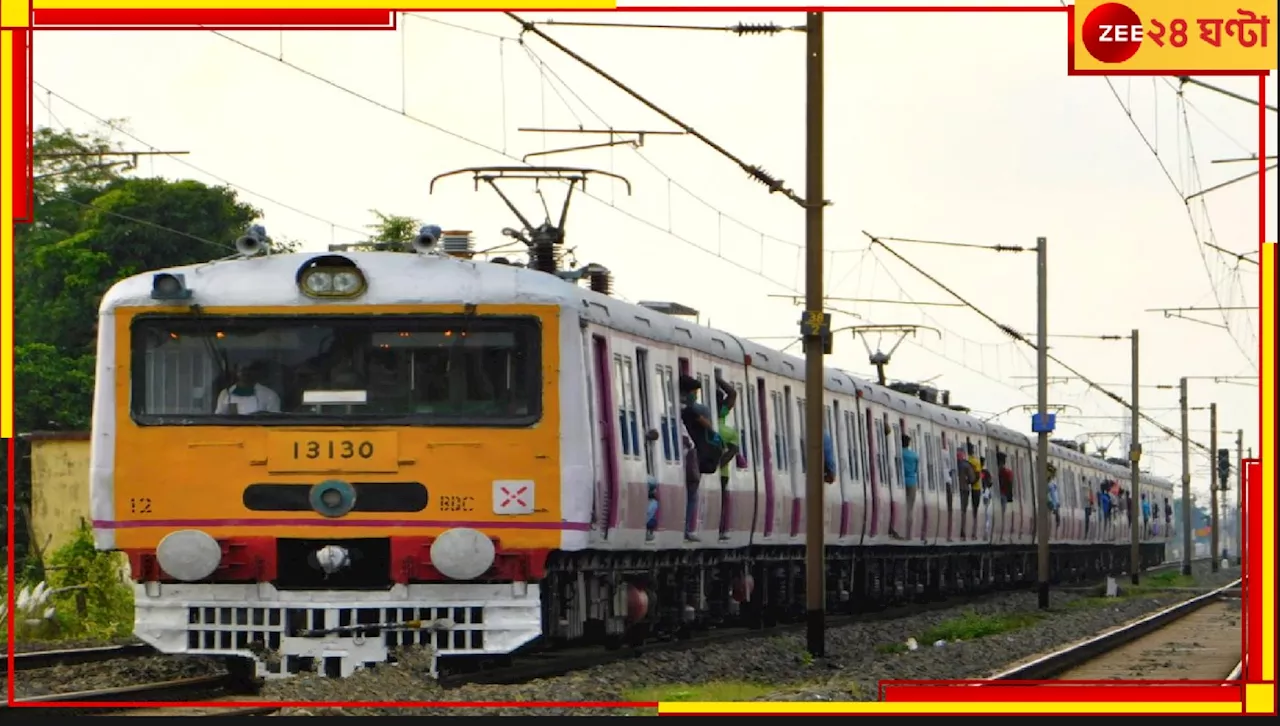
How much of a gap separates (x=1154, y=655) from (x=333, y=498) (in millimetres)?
10617

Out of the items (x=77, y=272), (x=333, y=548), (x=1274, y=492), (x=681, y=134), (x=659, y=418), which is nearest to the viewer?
(x=1274, y=492)

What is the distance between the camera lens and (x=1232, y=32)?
38.4 feet

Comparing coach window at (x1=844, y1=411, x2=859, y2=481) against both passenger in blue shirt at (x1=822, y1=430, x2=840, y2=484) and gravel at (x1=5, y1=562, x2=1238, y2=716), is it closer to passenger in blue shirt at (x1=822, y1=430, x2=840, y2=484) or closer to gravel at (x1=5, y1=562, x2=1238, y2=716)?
passenger in blue shirt at (x1=822, y1=430, x2=840, y2=484)

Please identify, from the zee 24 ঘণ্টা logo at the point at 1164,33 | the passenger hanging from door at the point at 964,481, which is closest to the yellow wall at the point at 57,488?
the passenger hanging from door at the point at 964,481

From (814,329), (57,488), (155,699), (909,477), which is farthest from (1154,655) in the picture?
(57,488)

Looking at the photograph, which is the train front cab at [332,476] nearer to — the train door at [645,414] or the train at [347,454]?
the train at [347,454]

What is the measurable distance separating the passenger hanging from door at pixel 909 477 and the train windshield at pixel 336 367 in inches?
631

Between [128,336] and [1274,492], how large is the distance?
764 cm

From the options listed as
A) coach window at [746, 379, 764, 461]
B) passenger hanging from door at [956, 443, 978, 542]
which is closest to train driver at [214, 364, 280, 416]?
coach window at [746, 379, 764, 461]

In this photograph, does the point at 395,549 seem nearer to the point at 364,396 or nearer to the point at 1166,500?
the point at 364,396

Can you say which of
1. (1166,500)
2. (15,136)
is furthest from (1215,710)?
(1166,500)

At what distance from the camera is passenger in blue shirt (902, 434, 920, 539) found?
30938 millimetres

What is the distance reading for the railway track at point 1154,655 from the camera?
A: 1945cm

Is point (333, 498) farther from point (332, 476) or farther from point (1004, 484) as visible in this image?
point (1004, 484)
